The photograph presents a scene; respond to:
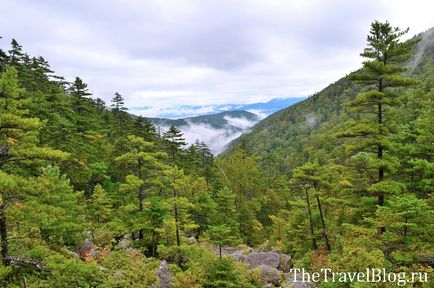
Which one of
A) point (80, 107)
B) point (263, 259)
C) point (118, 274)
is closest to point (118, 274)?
point (118, 274)

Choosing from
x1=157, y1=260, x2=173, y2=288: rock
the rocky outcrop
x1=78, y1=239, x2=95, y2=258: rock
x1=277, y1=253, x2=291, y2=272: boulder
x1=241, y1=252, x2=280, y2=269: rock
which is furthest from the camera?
x1=277, y1=253, x2=291, y2=272: boulder

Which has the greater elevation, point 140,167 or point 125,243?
point 140,167

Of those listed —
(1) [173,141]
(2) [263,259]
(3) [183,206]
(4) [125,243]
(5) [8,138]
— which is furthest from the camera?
(1) [173,141]

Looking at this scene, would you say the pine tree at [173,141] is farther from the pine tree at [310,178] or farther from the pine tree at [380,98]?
the pine tree at [380,98]

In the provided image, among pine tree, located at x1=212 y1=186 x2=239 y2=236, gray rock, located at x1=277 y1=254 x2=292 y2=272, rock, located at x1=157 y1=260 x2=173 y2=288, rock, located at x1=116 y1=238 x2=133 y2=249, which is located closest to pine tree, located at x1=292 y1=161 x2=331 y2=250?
gray rock, located at x1=277 y1=254 x2=292 y2=272

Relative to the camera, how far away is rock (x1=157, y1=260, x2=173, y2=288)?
56.5 ft

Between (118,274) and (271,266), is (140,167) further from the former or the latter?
(271,266)

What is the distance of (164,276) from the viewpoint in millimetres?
17797

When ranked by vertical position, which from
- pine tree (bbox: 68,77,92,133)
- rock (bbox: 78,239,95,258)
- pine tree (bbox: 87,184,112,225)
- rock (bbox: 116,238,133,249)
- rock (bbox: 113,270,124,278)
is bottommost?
rock (bbox: 116,238,133,249)

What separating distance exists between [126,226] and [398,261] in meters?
16.9

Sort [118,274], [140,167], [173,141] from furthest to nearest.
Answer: [173,141]
[140,167]
[118,274]

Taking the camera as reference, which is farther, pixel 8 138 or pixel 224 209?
pixel 224 209

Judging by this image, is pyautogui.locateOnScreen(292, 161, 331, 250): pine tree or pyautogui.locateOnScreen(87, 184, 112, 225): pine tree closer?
pyautogui.locateOnScreen(292, 161, 331, 250): pine tree

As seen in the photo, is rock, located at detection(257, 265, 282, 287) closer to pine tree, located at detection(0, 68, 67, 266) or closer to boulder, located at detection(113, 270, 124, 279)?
boulder, located at detection(113, 270, 124, 279)
